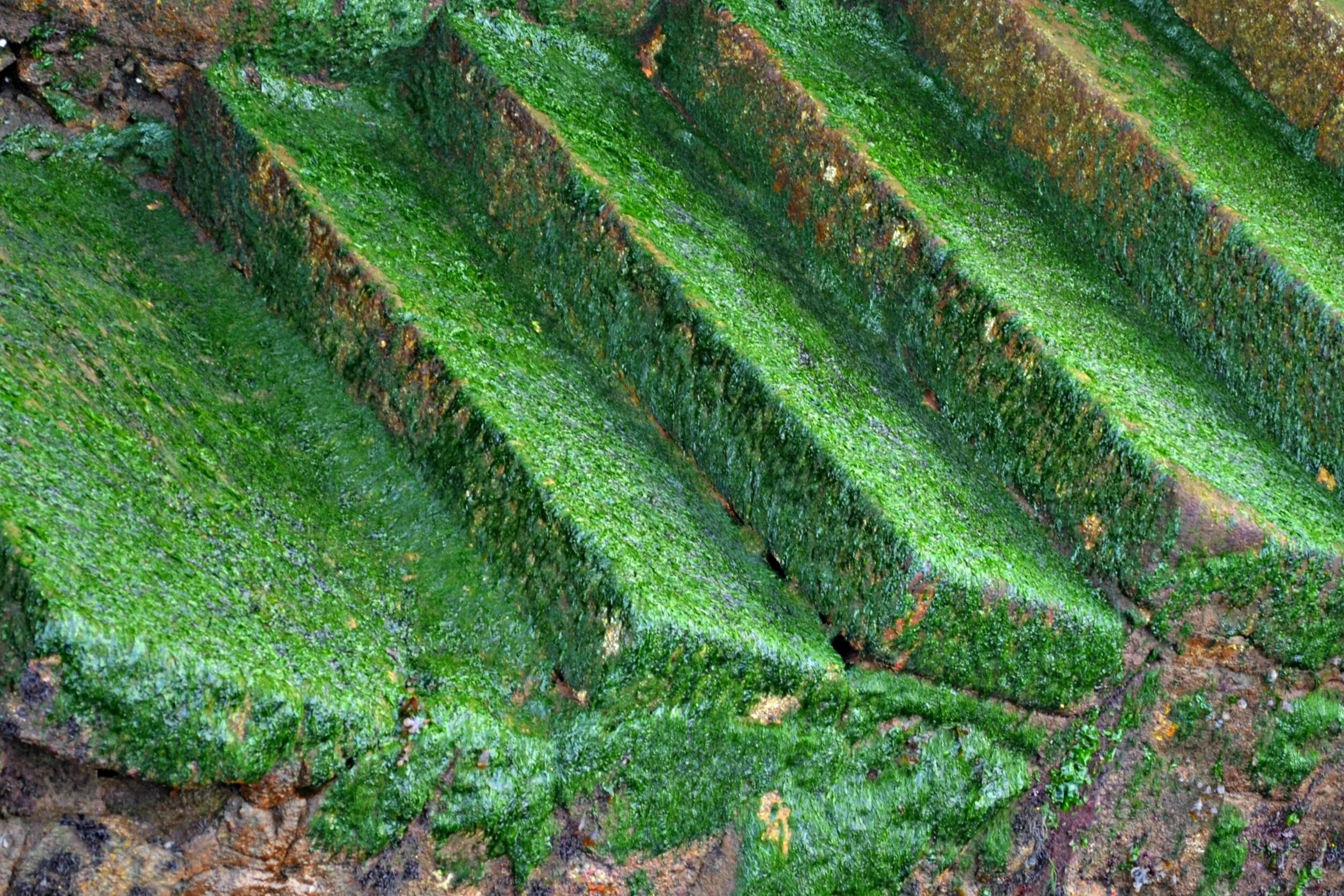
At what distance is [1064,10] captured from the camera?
32.7ft

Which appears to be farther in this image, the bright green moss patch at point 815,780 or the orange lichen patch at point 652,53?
the orange lichen patch at point 652,53

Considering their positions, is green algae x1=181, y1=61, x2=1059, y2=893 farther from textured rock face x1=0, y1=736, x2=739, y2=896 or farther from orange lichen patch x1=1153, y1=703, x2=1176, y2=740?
orange lichen patch x1=1153, y1=703, x2=1176, y2=740

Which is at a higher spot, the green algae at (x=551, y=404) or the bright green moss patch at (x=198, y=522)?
the green algae at (x=551, y=404)

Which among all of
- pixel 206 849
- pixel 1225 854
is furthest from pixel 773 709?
pixel 1225 854

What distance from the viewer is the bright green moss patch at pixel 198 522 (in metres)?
5.27

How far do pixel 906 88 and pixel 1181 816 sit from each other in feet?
19.0

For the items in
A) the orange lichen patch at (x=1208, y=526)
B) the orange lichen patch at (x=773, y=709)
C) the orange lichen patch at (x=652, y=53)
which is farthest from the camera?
the orange lichen patch at (x=652, y=53)

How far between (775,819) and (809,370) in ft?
8.97

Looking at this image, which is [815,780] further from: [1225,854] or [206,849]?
[206,849]

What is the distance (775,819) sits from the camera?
22.6 feet

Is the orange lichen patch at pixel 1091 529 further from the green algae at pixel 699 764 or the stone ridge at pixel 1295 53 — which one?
the stone ridge at pixel 1295 53

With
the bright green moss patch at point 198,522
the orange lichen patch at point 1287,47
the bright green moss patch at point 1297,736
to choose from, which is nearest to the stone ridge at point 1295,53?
the orange lichen patch at point 1287,47

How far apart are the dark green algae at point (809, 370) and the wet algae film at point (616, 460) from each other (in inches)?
1.4

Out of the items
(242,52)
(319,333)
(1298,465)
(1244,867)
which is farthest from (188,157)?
(1244,867)
